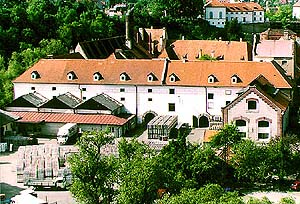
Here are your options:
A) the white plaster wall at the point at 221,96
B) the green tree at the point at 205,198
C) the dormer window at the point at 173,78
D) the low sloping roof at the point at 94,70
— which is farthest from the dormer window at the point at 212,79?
the green tree at the point at 205,198

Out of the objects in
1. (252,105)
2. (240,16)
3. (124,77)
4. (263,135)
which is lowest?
(263,135)

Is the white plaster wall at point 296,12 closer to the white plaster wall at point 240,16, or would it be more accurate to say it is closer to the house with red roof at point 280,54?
the white plaster wall at point 240,16

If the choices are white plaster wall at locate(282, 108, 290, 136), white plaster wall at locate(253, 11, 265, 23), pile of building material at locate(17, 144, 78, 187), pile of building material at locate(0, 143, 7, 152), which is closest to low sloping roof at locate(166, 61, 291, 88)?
white plaster wall at locate(282, 108, 290, 136)

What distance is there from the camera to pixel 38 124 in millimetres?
47562

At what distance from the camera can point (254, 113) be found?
43.9m

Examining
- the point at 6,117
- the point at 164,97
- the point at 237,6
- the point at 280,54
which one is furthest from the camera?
the point at 237,6

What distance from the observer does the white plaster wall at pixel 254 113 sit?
43.6 meters

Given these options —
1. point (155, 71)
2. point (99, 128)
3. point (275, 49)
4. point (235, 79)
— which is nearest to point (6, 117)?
point (99, 128)

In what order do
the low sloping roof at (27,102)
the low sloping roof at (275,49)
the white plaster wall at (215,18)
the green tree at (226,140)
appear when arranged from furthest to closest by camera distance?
the white plaster wall at (215,18) → the low sloping roof at (275,49) → the low sloping roof at (27,102) → the green tree at (226,140)

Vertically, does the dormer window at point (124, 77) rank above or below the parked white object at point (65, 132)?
above

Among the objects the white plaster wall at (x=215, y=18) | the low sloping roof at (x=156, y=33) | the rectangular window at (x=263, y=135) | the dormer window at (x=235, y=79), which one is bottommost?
the rectangular window at (x=263, y=135)

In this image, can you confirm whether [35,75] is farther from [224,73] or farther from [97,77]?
[224,73]

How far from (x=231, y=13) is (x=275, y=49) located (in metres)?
46.5

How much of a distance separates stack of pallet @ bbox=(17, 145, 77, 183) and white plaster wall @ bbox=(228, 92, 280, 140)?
13.0 m
